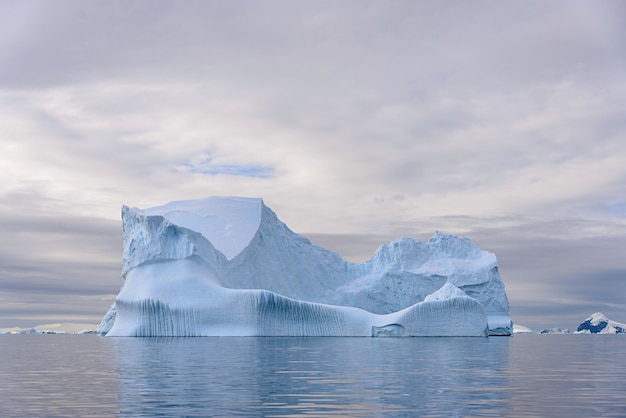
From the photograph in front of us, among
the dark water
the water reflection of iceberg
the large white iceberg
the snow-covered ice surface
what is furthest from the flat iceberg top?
the snow-covered ice surface

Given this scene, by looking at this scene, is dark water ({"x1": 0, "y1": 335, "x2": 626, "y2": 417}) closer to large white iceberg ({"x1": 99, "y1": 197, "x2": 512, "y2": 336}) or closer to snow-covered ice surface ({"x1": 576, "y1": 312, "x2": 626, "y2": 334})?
large white iceberg ({"x1": 99, "y1": 197, "x2": 512, "y2": 336})

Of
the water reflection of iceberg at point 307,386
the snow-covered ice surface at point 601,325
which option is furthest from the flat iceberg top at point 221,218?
the snow-covered ice surface at point 601,325

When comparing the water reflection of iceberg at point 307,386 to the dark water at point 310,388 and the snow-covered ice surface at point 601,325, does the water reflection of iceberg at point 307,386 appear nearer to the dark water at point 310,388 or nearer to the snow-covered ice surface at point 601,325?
the dark water at point 310,388

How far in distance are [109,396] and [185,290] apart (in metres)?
30.2

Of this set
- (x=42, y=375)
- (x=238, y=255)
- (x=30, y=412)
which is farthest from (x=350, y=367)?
(x=238, y=255)

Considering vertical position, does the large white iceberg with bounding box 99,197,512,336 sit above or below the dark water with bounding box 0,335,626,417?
above

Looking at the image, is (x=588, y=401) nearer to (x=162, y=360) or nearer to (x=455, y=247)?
(x=162, y=360)

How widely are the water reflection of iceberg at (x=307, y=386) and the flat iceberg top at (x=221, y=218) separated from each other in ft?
91.9

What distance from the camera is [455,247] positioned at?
63844 millimetres

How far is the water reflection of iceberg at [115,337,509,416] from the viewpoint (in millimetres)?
10734

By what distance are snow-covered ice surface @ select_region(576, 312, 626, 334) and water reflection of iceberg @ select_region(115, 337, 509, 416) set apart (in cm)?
15262

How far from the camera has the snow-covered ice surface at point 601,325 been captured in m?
160

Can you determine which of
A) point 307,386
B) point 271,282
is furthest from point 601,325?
point 307,386

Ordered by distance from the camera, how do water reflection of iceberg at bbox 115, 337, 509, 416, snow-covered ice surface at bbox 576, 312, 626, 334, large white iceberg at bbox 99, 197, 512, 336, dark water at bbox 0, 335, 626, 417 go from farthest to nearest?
snow-covered ice surface at bbox 576, 312, 626, 334
large white iceberg at bbox 99, 197, 512, 336
water reflection of iceberg at bbox 115, 337, 509, 416
dark water at bbox 0, 335, 626, 417
